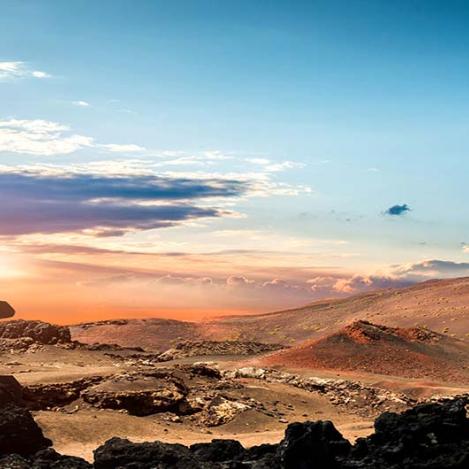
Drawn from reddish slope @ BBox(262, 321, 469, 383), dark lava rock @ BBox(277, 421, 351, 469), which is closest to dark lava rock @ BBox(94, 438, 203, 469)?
dark lava rock @ BBox(277, 421, 351, 469)

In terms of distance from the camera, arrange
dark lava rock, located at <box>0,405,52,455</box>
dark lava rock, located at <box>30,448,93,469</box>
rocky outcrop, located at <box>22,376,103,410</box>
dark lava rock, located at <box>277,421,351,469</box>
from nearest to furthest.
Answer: dark lava rock, located at <box>277,421,351,469</box>, dark lava rock, located at <box>30,448,93,469</box>, dark lava rock, located at <box>0,405,52,455</box>, rocky outcrop, located at <box>22,376,103,410</box>

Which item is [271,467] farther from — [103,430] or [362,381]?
[362,381]

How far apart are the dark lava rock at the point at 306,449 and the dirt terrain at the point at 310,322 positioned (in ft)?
208

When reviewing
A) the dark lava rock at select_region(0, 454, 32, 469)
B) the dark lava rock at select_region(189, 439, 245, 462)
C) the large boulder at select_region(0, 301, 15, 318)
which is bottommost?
the dark lava rock at select_region(0, 454, 32, 469)

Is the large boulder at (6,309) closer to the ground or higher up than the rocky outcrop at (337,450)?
higher up

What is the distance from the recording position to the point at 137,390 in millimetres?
32906

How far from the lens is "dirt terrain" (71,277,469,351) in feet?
274

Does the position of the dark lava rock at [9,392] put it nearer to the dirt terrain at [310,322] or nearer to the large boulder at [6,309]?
the large boulder at [6,309]

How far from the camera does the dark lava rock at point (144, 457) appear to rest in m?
16.7

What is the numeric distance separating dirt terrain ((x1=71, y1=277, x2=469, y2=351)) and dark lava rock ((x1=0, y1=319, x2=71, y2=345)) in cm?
2533

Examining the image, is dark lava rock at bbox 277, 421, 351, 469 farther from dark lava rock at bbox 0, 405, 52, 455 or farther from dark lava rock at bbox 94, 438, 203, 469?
dark lava rock at bbox 0, 405, 52, 455

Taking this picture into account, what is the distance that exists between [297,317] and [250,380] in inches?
2165

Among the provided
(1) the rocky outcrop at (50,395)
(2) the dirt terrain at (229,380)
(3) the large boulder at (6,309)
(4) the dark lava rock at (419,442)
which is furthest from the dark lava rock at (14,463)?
(3) the large boulder at (6,309)

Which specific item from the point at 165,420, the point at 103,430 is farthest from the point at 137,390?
the point at 103,430
